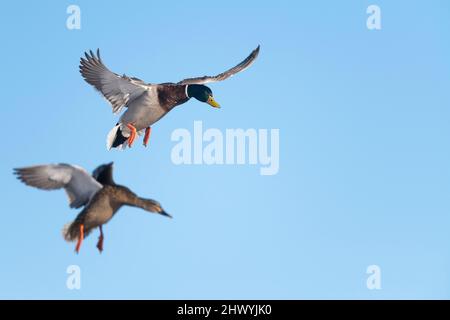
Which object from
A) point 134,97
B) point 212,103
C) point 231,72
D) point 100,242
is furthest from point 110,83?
point 100,242

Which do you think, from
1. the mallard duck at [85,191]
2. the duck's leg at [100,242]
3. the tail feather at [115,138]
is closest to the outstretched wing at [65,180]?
the mallard duck at [85,191]

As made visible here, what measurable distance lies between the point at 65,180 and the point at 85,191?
0.30m

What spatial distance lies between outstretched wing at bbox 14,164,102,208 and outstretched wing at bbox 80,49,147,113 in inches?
Result: 122

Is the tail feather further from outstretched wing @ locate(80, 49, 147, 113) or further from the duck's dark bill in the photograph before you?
the duck's dark bill

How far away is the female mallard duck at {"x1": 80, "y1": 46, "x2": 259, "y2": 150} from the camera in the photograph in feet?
42.4

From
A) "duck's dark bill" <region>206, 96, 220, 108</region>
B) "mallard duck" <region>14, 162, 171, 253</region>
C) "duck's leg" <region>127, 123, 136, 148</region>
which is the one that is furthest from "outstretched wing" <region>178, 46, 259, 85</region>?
"mallard duck" <region>14, 162, 171, 253</region>

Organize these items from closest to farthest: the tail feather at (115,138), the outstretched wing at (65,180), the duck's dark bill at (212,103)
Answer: the outstretched wing at (65,180) → the tail feather at (115,138) → the duck's dark bill at (212,103)

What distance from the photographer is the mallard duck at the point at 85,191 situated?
9.81 m

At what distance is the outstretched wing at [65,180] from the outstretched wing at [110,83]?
3089 millimetres

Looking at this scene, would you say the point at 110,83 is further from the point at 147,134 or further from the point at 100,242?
the point at 100,242

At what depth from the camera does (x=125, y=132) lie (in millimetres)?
13172

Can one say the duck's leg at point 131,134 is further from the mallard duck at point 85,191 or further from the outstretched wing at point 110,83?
the mallard duck at point 85,191
